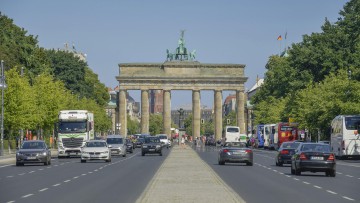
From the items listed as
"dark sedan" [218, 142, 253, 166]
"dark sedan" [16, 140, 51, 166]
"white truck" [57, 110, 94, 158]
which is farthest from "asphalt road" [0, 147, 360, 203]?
"white truck" [57, 110, 94, 158]

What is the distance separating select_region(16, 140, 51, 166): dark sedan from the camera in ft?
179

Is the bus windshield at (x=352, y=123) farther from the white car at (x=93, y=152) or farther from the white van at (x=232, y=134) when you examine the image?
the white van at (x=232, y=134)

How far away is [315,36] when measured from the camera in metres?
Result: 112

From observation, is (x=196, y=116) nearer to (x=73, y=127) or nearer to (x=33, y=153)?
(x=73, y=127)

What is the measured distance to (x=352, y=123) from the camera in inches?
2717

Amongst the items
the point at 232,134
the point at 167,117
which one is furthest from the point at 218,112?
the point at 232,134

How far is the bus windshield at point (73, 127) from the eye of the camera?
7156 cm

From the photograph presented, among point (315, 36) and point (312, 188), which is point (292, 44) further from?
point (312, 188)

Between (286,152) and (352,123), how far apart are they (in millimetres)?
14865

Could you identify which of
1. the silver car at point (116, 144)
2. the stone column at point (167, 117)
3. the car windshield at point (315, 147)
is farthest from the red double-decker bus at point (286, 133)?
the stone column at point (167, 117)

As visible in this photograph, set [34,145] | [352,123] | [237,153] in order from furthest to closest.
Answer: [352,123], [237,153], [34,145]

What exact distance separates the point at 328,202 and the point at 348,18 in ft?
275

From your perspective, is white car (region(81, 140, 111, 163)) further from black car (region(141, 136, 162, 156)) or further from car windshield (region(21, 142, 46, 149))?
black car (region(141, 136, 162, 156))

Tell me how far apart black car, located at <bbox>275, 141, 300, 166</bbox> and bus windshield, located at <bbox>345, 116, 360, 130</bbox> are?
44.9 feet
